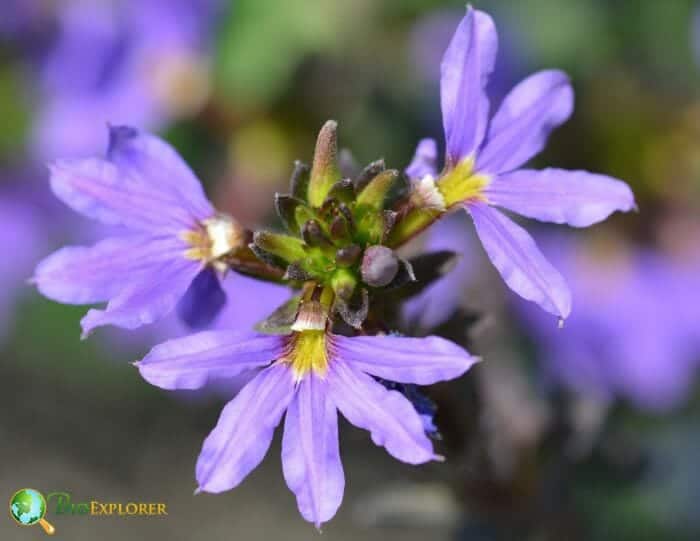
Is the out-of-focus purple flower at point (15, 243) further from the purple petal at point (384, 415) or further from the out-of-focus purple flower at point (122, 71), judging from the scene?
the purple petal at point (384, 415)

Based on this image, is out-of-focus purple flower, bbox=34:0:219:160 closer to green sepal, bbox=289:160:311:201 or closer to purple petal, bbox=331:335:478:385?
green sepal, bbox=289:160:311:201

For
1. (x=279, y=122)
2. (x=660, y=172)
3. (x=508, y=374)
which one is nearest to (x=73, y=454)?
(x=279, y=122)

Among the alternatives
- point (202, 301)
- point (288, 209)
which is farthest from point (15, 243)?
point (288, 209)

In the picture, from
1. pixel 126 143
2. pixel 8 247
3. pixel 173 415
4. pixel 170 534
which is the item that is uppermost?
pixel 126 143

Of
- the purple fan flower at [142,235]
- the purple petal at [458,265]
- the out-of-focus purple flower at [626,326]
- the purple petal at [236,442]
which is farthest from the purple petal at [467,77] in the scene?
the out-of-focus purple flower at [626,326]

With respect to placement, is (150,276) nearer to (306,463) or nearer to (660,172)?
(306,463)

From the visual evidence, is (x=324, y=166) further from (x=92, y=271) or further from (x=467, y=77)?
(x=92, y=271)
